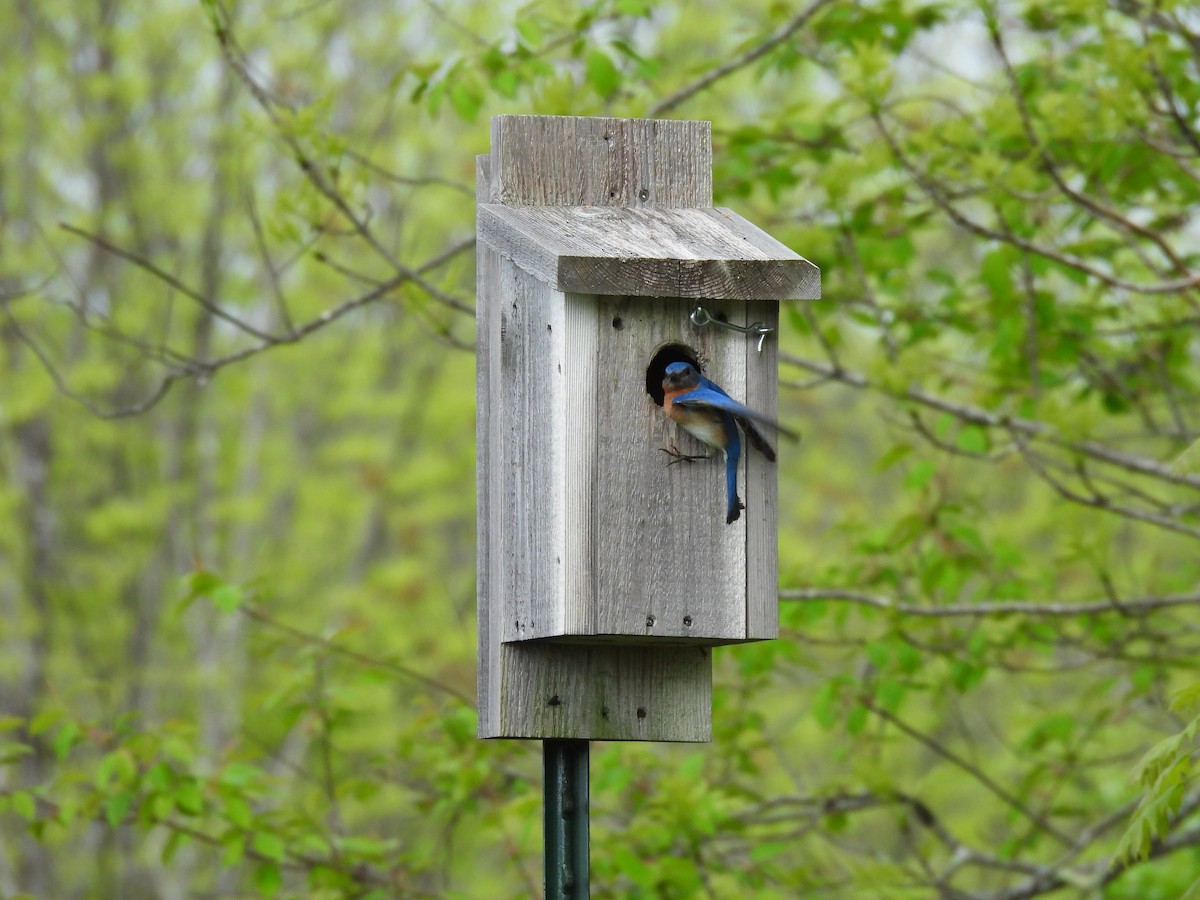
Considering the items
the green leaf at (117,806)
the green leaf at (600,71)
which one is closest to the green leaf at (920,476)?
the green leaf at (600,71)

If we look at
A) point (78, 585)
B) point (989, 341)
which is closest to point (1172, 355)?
point (989, 341)

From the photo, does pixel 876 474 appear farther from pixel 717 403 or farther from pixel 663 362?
pixel 717 403

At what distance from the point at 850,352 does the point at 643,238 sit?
367 inches

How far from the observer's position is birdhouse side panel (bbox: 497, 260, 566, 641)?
2650mm

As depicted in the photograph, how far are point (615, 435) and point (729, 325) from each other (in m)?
0.28

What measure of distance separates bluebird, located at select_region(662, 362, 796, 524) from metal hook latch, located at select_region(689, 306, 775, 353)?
9cm

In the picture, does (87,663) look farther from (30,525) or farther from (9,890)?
(9,890)

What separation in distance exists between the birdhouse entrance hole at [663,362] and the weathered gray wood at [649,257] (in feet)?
0.38

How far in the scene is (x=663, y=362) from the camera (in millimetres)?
2732

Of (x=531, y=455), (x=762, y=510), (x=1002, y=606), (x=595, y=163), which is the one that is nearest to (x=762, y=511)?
(x=762, y=510)

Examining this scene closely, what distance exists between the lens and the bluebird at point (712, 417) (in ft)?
8.47

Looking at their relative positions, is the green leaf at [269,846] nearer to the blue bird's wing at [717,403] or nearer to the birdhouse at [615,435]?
the birdhouse at [615,435]

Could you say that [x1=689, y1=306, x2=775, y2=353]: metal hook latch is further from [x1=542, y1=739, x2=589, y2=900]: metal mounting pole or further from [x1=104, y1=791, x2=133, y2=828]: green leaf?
[x1=104, y1=791, x2=133, y2=828]: green leaf

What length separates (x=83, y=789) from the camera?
4598mm
